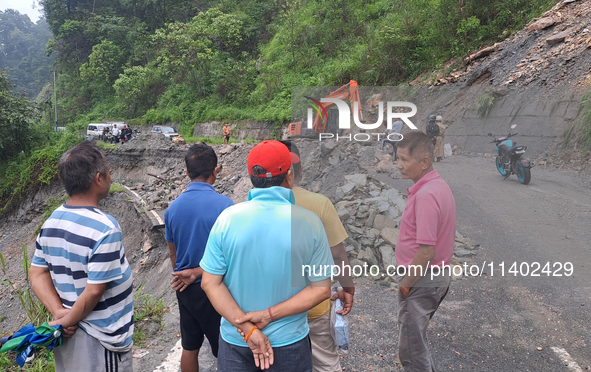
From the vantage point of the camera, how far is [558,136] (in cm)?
292

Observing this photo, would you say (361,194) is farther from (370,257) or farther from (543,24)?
(543,24)

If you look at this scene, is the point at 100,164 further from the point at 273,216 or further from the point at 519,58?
the point at 519,58

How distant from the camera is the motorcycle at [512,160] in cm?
293

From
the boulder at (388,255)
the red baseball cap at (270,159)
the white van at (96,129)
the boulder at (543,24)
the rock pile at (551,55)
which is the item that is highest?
the boulder at (543,24)

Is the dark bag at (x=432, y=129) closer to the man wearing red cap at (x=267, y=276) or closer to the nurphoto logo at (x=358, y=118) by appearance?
the nurphoto logo at (x=358, y=118)

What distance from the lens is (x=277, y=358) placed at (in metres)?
1.61

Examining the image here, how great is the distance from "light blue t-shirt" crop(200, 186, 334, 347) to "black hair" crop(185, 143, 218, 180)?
1127 mm

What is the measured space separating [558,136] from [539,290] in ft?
4.09

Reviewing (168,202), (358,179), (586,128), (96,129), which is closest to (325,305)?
(358,179)

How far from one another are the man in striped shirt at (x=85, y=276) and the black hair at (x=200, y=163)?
2.46 ft

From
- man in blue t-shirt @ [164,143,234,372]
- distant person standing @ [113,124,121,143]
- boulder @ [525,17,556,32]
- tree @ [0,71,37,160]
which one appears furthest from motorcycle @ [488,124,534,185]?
distant person standing @ [113,124,121,143]

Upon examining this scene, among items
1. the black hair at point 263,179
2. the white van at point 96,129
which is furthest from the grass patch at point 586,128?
the white van at point 96,129

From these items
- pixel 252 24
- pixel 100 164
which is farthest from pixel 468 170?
pixel 252 24

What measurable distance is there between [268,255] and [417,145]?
1.34m
